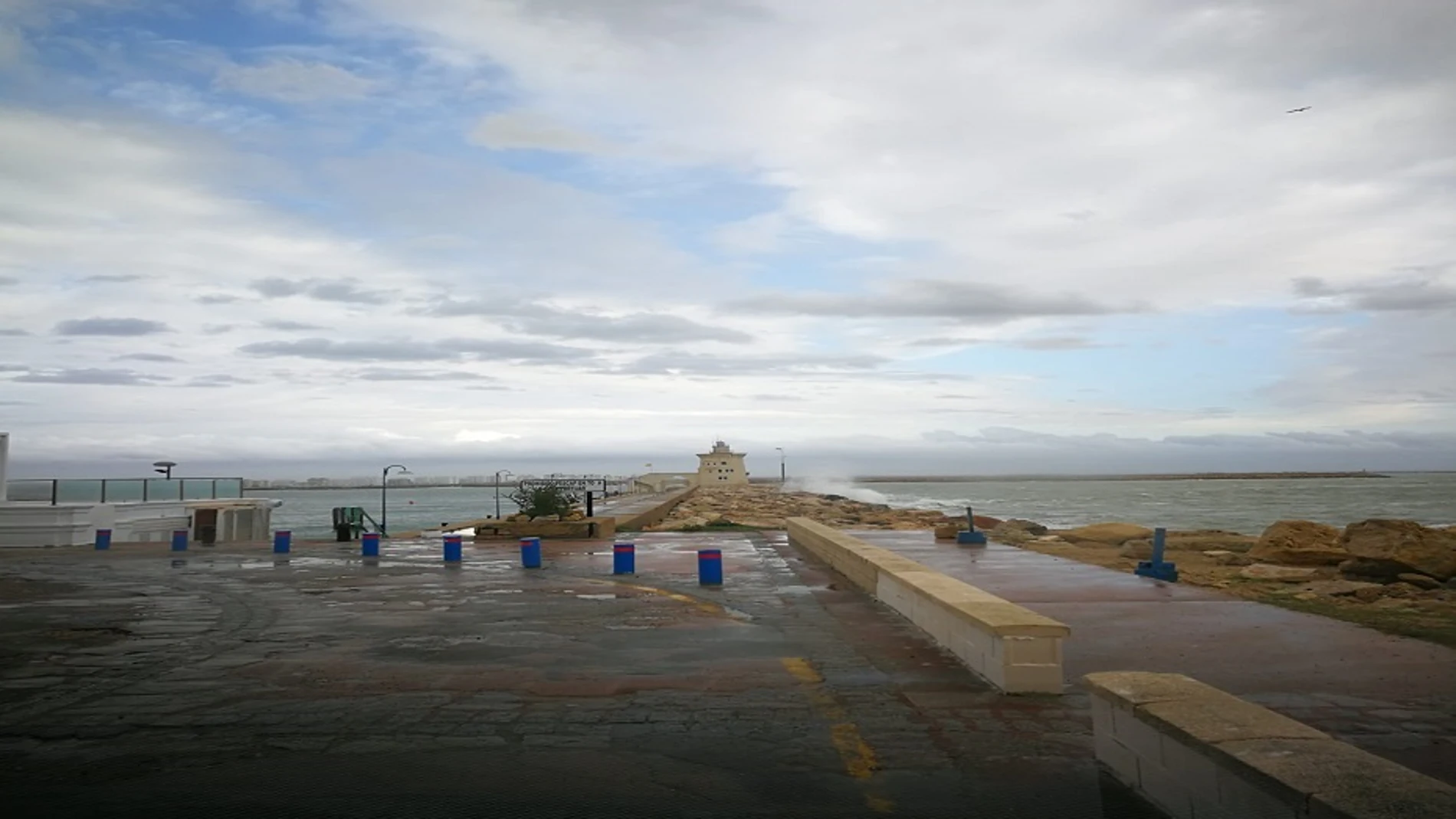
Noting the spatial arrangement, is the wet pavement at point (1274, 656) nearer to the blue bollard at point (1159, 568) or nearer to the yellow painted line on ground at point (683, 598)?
the blue bollard at point (1159, 568)

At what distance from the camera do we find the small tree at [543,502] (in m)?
29.4

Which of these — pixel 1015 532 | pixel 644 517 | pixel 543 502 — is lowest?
pixel 1015 532

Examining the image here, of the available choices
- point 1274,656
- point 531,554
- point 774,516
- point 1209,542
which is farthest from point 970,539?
point 774,516

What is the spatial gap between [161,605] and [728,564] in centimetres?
940

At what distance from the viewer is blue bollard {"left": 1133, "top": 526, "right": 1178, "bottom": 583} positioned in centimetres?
1627

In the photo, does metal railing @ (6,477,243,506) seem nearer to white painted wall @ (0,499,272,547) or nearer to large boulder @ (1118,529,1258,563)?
white painted wall @ (0,499,272,547)

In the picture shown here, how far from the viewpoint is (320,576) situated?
740 inches

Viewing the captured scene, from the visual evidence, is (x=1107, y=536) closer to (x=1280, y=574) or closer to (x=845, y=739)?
(x=1280, y=574)

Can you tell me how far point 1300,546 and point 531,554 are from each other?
53.9 ft

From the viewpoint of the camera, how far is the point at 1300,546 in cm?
2298

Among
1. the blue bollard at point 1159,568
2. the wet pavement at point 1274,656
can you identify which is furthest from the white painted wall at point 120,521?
the blue bollard at point 1159,568

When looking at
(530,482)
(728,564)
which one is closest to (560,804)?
(728,564)

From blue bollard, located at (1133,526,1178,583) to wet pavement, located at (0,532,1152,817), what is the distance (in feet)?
17.1

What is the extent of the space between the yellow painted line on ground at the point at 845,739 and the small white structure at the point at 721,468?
91.2 m
